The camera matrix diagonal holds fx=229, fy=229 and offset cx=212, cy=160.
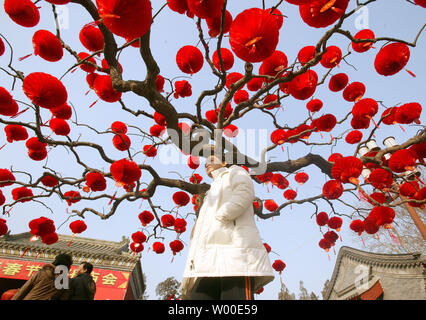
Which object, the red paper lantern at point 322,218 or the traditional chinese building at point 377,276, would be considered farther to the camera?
the traditional chinese building at point 377,276

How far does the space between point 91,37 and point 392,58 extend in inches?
145

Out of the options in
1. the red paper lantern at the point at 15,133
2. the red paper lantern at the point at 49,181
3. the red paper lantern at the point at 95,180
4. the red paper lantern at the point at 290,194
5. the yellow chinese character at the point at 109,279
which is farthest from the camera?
the yellow chinese character at the point at 109,279

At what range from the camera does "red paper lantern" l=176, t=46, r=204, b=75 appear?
2.87 meters

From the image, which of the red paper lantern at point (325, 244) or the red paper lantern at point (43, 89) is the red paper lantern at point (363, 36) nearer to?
the red paper lantern at point (43, 89)

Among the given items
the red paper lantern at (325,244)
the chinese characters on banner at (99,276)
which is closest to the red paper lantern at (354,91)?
the red paper lantern at (325,244)

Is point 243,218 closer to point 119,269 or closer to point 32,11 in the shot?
point 32,11

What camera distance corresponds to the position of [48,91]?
8.38 ft

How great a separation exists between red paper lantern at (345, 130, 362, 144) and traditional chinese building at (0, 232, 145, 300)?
10.1m

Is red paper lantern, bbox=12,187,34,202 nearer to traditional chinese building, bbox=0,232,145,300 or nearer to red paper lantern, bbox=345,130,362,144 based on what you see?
red paper lantern, bbox=345,130,362,144

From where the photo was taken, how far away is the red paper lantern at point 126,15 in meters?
1.57

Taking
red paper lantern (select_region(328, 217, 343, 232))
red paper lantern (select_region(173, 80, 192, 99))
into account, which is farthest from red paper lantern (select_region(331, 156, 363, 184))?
red paper lantern (select_region(173, 80, 192, 99))

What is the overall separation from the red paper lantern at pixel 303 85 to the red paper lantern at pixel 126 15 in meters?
1.99
